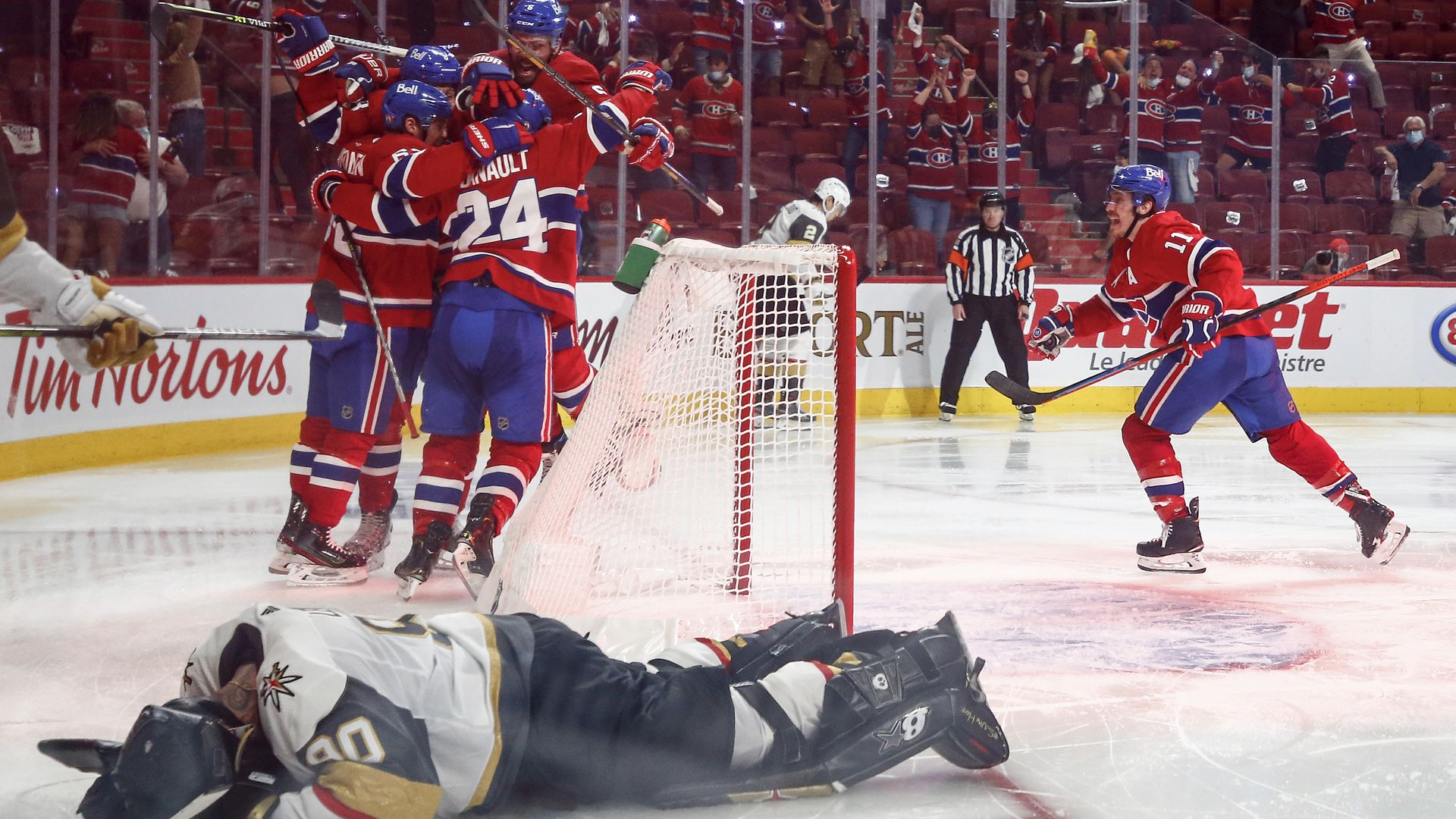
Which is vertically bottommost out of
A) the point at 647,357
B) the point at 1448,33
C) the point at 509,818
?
the point at 509,818

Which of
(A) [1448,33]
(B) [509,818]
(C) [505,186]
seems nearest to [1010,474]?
(C) [505,186]

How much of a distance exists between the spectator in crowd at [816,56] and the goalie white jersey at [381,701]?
7245 mm

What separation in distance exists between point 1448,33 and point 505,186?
10569 mm

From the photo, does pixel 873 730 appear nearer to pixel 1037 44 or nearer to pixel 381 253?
pixel 381 253

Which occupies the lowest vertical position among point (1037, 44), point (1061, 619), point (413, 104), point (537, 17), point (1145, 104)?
point (1061, 619)

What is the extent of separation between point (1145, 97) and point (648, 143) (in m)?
6.46

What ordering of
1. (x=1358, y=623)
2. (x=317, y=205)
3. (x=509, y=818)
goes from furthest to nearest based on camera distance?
1. (x=317, y=205)
2. (x=1358, y=623)
3. (x=509, y=818)

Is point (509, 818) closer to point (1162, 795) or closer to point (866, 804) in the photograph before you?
point (866, 804)

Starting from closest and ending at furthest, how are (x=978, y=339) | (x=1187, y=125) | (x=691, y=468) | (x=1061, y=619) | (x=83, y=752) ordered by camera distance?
(x=83, y=752) < (x=691, y=468) < (x=1061, y=619) < (x=978, y=339) < (x=1187, y=125)

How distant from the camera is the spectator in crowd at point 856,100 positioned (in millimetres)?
8906

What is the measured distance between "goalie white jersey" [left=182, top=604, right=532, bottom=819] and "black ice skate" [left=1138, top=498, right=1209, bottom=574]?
8.28 feet

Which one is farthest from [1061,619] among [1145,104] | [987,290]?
[1145,104]

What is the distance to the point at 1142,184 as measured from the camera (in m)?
4.15

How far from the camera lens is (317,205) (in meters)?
4.06
